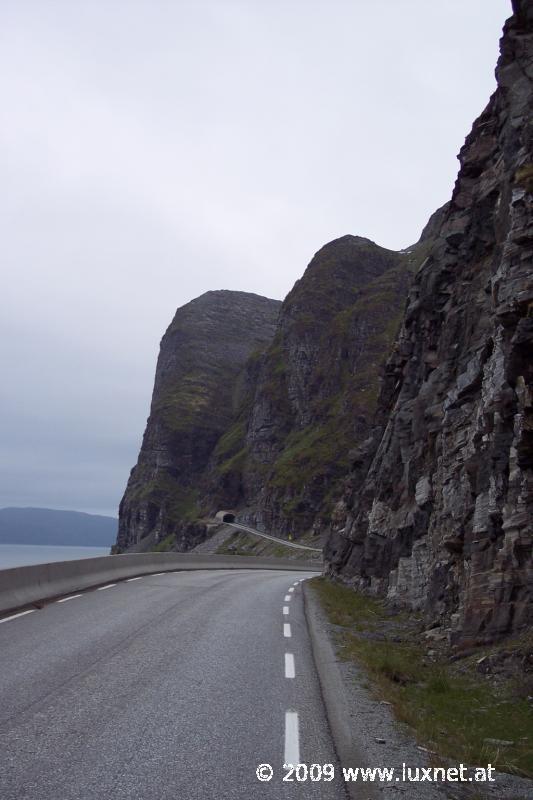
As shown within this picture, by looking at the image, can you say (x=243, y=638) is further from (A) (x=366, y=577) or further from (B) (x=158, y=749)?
(A) (x=366, y=577)

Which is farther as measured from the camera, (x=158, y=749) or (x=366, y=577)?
(x=366, y=577)

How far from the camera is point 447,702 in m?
8.02

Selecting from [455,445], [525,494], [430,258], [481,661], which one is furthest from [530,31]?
[481,661]

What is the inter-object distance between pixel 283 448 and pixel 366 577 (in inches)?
3903

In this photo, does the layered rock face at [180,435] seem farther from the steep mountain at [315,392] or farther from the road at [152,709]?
Answer: the road at [152,709]

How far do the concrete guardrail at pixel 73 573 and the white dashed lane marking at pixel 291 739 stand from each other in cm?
802

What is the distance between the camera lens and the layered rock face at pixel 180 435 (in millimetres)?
150500

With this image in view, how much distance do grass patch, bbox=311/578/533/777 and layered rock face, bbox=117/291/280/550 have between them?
12027 cm

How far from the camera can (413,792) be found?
4.93m

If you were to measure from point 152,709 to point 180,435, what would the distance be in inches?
6300

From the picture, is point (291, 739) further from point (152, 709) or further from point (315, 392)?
point (315, 392)

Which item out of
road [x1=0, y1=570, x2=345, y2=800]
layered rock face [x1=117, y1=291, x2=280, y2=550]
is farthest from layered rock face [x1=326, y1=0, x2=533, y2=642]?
layered rock face [x1=117, y1=291, x2=280, y2=550]

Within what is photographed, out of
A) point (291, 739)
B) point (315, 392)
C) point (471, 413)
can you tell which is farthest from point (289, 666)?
point (315, 392)

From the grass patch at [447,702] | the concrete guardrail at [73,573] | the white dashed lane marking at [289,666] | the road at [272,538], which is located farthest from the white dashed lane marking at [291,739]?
the road at [272,538]
